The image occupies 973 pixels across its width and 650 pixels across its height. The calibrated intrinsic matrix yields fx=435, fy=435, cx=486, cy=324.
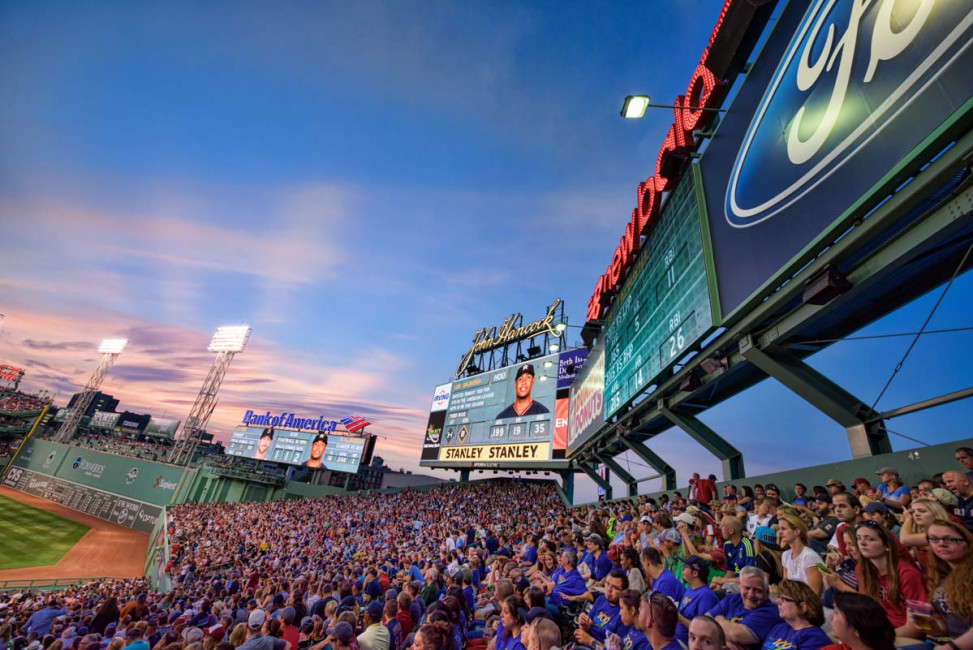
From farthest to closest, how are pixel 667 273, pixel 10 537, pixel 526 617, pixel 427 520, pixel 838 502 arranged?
1. pixel 10 537
2. pixel 427 520
3. pixel 667 273
4. pixel 838 502
5. pixel 526 617

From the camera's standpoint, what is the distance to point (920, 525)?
10.4ft

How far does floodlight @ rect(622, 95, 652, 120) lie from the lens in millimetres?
7910

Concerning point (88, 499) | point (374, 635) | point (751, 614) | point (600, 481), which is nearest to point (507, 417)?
point (600, 481)

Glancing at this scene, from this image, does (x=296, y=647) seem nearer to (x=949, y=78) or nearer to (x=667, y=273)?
(x=949, y=78)

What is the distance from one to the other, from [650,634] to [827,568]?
189 centimetres

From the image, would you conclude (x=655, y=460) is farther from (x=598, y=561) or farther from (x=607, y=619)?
(x=607, y=619)

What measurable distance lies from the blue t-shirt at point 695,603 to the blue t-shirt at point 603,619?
0.54 metres

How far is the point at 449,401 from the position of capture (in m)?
36.4

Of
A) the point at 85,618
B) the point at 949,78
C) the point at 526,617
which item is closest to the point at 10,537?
the point at 85,618

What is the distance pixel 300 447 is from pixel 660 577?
43.8 m

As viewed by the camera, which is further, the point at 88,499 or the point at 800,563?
the point at 88,499

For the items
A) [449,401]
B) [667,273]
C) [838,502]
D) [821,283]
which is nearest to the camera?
[838,502]

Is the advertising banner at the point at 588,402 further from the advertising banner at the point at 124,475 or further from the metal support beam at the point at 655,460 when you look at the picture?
the advertising banner at the point at 124,475

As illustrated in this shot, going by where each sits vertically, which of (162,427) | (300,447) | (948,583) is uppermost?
(162,427)
